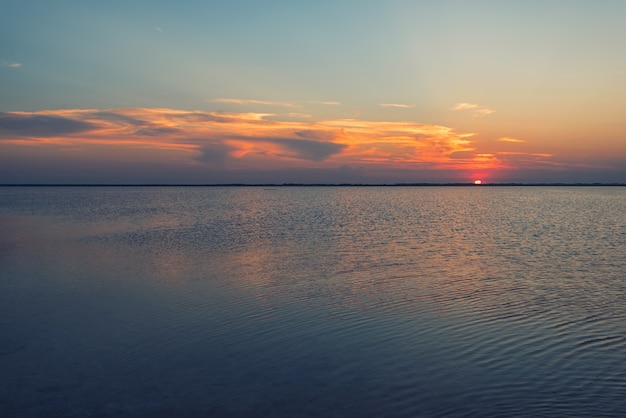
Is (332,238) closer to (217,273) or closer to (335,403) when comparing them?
(217,273)

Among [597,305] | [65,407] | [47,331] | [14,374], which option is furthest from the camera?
[597,305]

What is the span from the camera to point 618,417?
25.0 ft

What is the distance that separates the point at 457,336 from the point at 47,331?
10.7 meters

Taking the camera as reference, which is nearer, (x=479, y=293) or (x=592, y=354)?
(x=592, y=354)

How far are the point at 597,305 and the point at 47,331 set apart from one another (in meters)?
15.9

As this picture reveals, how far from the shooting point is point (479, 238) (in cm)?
3438

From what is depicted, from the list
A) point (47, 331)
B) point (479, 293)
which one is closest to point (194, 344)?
point (47, 331)

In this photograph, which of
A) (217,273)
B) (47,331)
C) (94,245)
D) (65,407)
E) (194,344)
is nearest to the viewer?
(65,407)

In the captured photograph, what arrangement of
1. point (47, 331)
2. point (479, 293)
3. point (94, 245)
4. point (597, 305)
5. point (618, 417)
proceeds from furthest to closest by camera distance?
point (94, 245) → point (479, 293) → point (597, 305) → point (47, 331) → point (618, 417)

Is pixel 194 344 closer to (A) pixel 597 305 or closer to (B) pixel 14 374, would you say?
(B) pixel 14 374

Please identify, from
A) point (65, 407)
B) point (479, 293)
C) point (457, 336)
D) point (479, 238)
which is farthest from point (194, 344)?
point (479, 238)

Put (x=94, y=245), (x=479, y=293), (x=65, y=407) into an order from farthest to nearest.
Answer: (x=94, y=245) < (x=479, y=293) < (x=65, y=407)

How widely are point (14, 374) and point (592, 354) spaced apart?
12173mm

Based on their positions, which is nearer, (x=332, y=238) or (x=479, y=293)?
(x=479, y=293)
